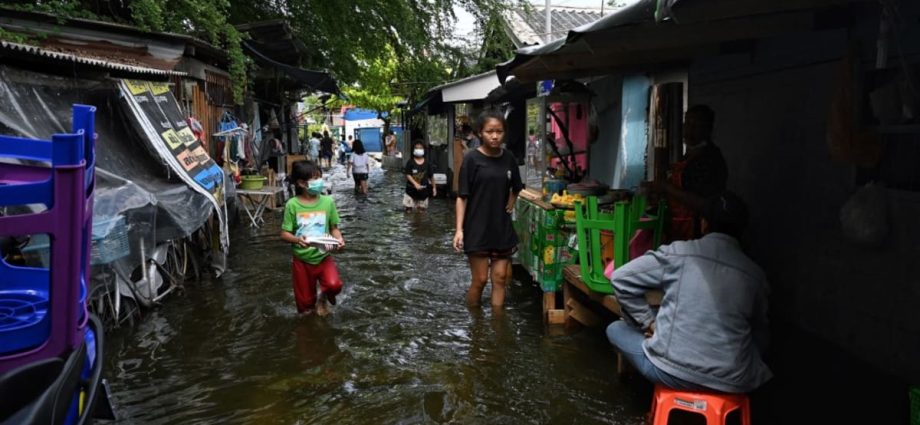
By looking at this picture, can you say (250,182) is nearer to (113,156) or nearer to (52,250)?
(113,156)

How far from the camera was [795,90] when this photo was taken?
495 centimetres

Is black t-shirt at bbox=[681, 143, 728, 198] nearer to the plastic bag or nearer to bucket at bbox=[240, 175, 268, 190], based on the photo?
the plastic bag

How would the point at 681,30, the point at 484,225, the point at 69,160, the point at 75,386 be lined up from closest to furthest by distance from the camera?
the point at 69,160
the point at 75,386
the point at 681,30
the point at 484,225

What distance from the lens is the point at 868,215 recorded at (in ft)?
13.7

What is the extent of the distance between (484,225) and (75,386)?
12.2ft

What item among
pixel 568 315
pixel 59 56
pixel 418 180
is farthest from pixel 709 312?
pixel 418 180

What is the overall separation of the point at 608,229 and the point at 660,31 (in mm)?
1386

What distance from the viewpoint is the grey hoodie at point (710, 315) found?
3178mm

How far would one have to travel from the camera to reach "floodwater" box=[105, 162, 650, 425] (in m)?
4.33

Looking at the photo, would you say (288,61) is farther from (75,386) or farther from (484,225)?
(75,386)

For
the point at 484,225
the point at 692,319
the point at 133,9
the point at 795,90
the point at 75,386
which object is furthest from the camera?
the point at 133,9

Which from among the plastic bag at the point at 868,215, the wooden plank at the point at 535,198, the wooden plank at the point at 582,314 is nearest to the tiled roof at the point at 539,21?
the wooden plank at the point at 535,198

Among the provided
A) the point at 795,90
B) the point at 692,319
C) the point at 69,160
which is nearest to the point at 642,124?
the point at 795,90

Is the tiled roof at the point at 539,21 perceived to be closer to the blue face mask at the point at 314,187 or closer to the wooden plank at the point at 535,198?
the wooden plank at the point at 535,198
